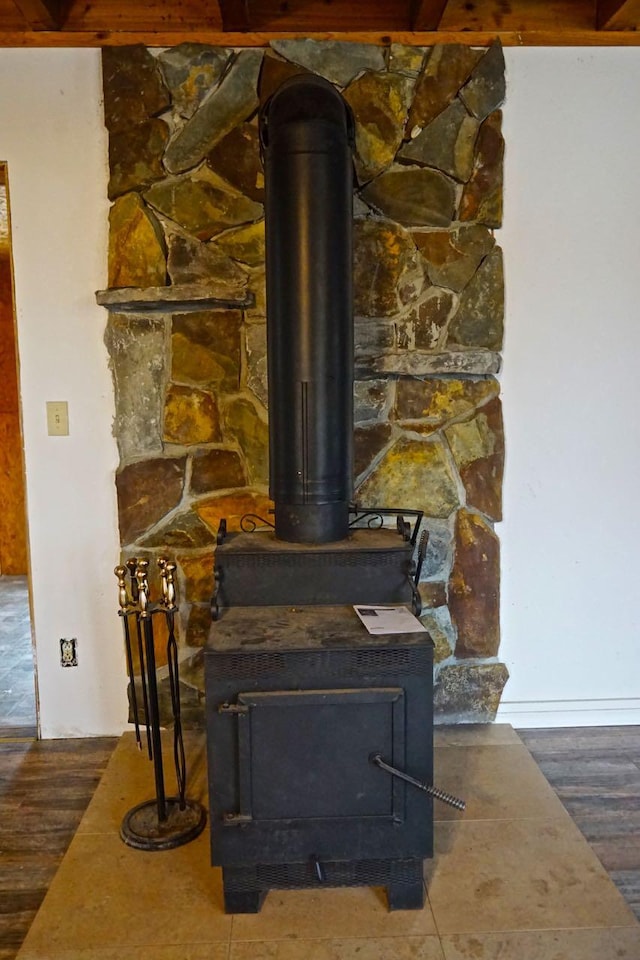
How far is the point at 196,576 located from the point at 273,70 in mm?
1564

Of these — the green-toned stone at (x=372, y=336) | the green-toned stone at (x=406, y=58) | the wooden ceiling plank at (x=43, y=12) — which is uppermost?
the wooden ceiling plank at (x=43, y=12)

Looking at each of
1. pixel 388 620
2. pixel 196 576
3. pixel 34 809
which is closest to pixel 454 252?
pixel 388 620

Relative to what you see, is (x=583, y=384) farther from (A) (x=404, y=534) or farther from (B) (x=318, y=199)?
(B) (x=318, y=199)

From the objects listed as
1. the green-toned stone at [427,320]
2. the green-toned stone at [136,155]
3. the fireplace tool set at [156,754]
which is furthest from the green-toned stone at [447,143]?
the fireplace tool set at [156,754]

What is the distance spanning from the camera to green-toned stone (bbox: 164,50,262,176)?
207 centimetres

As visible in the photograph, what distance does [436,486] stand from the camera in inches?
88.1

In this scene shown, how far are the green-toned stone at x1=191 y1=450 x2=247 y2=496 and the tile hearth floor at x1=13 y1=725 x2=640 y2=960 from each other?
0.95 m

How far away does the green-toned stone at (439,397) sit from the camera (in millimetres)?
2203

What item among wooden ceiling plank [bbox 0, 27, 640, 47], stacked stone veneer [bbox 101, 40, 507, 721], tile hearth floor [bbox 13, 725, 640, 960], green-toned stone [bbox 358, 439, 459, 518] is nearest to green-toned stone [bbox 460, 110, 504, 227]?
stacked stone veneer [bbox 101, 40, 507, 721]

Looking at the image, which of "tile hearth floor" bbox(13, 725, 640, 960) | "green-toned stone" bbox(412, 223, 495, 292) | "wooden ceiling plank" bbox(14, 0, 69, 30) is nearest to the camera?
"tile hearth floor" bbox(13, 725, 640, 960)

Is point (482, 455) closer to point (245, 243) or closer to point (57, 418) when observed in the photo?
point (245, 243)

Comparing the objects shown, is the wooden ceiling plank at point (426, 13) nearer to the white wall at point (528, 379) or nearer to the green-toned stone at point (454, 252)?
the white wall at point (528, 379)

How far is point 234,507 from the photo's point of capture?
87.0 inches

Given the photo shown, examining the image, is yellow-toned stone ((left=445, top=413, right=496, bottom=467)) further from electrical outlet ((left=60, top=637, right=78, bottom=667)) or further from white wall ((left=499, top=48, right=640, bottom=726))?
electrical outlet ((left=60, top=637, right=78, bottom=667))
